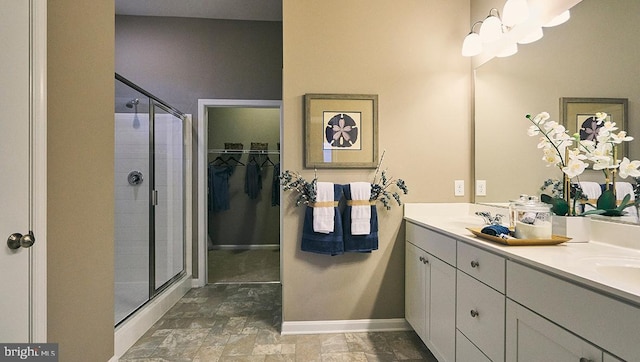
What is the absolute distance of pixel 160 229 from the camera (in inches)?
104

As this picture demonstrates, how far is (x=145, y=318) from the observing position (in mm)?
2086

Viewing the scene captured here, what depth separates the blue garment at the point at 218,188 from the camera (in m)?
4.34

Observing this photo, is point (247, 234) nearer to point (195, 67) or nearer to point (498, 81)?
point (195, 67)

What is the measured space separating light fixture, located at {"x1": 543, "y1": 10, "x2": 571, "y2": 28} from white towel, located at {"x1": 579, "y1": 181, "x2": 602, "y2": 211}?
87 centimetres

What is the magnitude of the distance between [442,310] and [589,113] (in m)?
1.25

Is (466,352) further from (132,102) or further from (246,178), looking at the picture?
(246,178)

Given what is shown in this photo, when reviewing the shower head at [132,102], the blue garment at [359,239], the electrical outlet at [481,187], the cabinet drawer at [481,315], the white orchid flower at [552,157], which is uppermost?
the shower head at [132,102]

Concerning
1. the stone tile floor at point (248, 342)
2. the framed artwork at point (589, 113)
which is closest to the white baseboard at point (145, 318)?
the stone tile floor at point (248, 342)

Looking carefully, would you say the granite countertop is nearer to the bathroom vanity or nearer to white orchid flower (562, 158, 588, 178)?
the bathroom vanity

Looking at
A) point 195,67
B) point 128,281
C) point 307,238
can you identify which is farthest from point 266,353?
point 195,67

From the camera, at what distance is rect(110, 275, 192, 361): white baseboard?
1794mm
